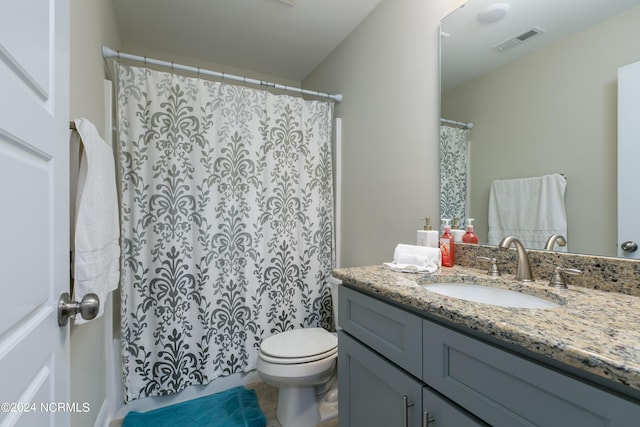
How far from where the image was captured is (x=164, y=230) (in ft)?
5.53

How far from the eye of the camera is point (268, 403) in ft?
5.76

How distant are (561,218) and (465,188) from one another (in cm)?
40

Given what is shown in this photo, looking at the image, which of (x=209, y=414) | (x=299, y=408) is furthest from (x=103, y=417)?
(x=299, y=408)

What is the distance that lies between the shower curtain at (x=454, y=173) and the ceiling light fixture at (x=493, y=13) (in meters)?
0.46

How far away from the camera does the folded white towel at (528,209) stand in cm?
103

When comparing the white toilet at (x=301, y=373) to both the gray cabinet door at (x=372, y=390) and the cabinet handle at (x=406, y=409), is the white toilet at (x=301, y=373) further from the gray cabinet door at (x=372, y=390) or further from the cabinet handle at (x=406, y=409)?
the cabinet handle at (x=406, y=409)

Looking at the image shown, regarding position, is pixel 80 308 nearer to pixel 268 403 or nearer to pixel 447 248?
pixel 447 248

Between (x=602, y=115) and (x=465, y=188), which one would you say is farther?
(x=465, y=188)

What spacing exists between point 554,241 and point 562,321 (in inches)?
20.4

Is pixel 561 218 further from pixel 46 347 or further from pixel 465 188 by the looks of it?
pixel 46 347

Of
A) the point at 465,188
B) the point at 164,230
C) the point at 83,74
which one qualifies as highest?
the point at 83,74

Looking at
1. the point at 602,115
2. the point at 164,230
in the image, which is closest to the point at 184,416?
the point at 164,230

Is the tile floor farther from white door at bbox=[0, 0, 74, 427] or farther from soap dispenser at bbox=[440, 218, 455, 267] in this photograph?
white door at bbox=[0, 0, 74, 427]

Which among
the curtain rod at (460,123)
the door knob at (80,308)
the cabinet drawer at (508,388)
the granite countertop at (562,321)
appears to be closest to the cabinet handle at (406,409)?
the cabinet drawer at (508,388)
